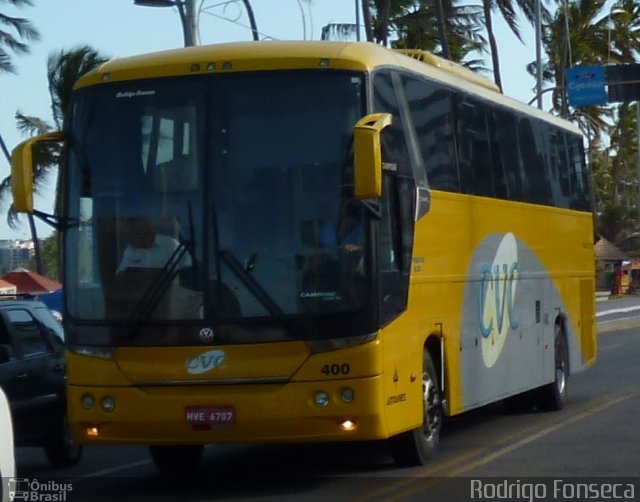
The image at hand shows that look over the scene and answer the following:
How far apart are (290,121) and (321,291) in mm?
1406

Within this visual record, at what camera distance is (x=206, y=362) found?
38.1 ft

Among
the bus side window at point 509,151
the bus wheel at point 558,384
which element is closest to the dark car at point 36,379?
the bus side window at point 509,151

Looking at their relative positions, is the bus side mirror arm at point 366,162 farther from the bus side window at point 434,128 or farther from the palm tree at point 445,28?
the palm tree at point 445,28

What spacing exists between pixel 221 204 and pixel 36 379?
3211 mm

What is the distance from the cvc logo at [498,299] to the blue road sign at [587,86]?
1193 inches

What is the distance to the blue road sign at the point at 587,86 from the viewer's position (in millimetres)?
45750

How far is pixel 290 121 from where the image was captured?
11.8 meters

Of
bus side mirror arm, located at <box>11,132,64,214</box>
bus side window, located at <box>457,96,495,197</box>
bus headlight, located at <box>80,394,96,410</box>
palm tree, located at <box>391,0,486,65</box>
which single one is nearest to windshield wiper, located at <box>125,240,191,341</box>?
bus headlight, located at <box>80,394,96,410</box>

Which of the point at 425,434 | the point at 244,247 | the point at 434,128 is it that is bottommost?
the point at 425,434

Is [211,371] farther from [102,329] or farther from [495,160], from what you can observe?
[495,160]

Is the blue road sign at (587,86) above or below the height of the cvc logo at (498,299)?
above

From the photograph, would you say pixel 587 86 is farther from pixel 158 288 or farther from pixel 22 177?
pixel 22 177

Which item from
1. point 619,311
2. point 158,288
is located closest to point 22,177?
point 158,288

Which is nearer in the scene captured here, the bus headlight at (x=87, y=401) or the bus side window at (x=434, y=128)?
the bus headlight at (x=87, y=401)
